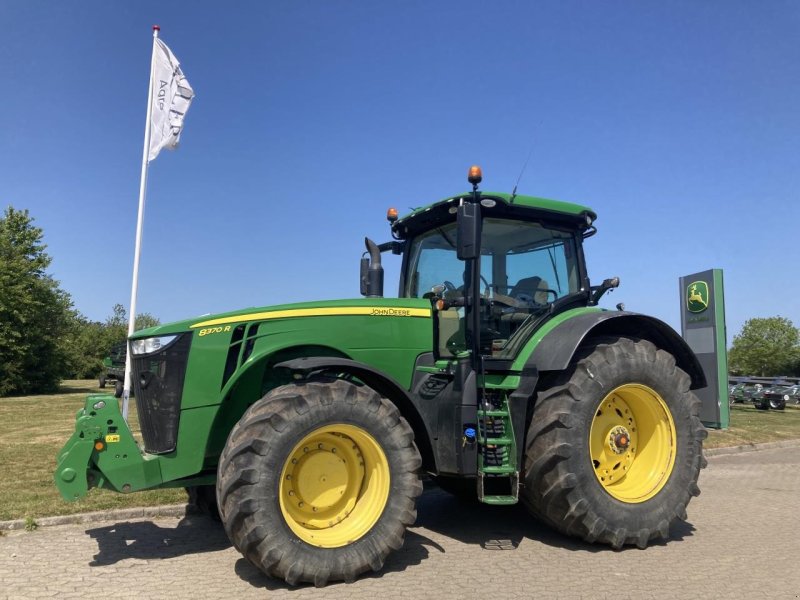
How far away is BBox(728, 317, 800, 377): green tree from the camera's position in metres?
55.0

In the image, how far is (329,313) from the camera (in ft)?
15.3

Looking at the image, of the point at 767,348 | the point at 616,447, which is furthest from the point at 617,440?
the point at 767,348

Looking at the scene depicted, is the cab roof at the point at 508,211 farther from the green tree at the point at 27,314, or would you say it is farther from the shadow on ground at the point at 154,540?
the green tree at the point at 27,314

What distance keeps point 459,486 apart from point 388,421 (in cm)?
198

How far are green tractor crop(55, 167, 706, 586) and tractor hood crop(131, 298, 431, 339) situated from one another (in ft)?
0.04

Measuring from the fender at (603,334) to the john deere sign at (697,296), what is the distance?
72.3 inches

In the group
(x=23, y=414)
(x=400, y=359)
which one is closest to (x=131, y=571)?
(x=400, y=359)

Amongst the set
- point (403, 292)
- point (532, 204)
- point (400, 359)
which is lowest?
point (400, 359)

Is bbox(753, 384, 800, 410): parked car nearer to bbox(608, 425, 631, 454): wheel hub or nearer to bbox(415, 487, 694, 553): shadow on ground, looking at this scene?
bbox(415, 487, 694, 553): shadow on ground

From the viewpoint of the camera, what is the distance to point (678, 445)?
5.25m

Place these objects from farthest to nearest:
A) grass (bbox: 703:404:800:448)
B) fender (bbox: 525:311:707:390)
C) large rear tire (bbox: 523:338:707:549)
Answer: grass (bbox: 703:404:800:448)
fender (bbox: 525:311:707:390)
large rear tire (bbox: 523:338:707:549)

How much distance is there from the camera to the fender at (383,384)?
4.27 meters

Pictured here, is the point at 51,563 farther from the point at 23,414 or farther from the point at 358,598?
the point at 23,414

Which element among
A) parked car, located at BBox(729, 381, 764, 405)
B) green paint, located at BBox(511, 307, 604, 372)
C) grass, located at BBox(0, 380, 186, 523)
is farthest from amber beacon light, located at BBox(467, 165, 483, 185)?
parked car, located at BBox(729, 381, 764, 405)
